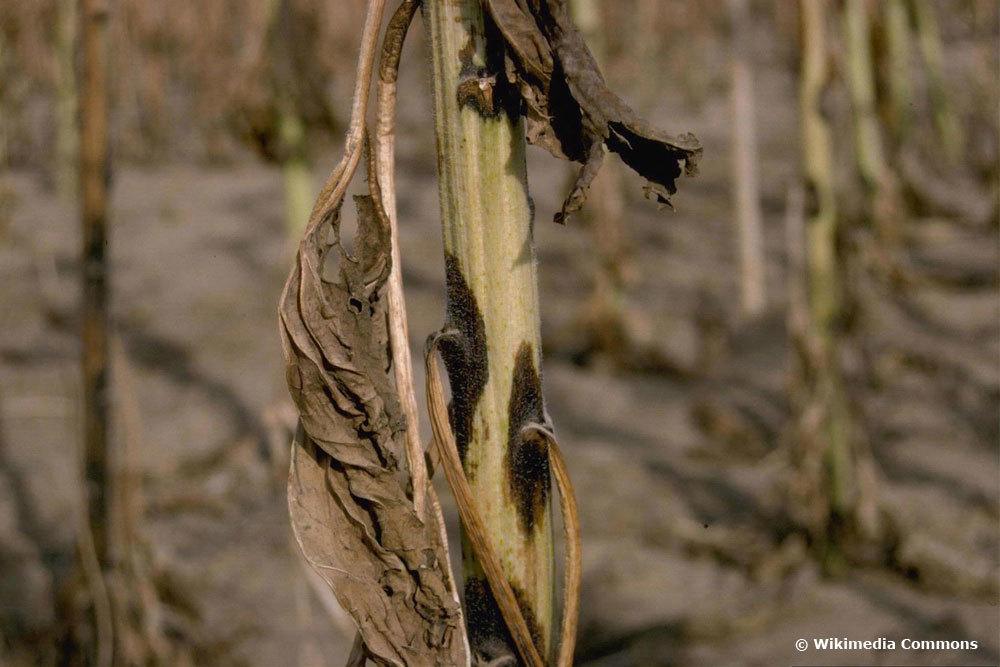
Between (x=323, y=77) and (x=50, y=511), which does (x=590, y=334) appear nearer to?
(x=323, y=77)

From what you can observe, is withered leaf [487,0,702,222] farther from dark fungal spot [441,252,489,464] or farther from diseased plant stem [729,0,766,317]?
diseased plant stem [729,0,766,317]

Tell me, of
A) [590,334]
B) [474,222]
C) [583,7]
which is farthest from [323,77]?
[474,222]

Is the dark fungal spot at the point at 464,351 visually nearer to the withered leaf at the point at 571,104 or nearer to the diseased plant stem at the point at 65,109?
the withered leaf at the point at 571,104

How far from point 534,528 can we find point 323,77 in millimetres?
1887

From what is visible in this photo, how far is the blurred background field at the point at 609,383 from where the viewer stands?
174cm

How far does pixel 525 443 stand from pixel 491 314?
0.08 metres

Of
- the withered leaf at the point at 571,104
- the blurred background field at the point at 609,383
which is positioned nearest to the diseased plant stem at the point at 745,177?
the blurred background field at the point at 609,383

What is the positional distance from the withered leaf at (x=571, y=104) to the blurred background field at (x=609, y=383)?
0.74 meters

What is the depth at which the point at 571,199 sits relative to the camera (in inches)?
20.3

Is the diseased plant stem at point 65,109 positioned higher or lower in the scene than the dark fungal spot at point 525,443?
higher

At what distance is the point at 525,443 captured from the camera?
55 centimetres

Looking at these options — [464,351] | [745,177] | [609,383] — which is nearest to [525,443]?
[464,351]

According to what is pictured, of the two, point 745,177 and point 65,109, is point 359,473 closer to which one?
point 745,177

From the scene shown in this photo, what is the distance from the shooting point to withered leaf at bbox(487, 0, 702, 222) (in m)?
0.51
